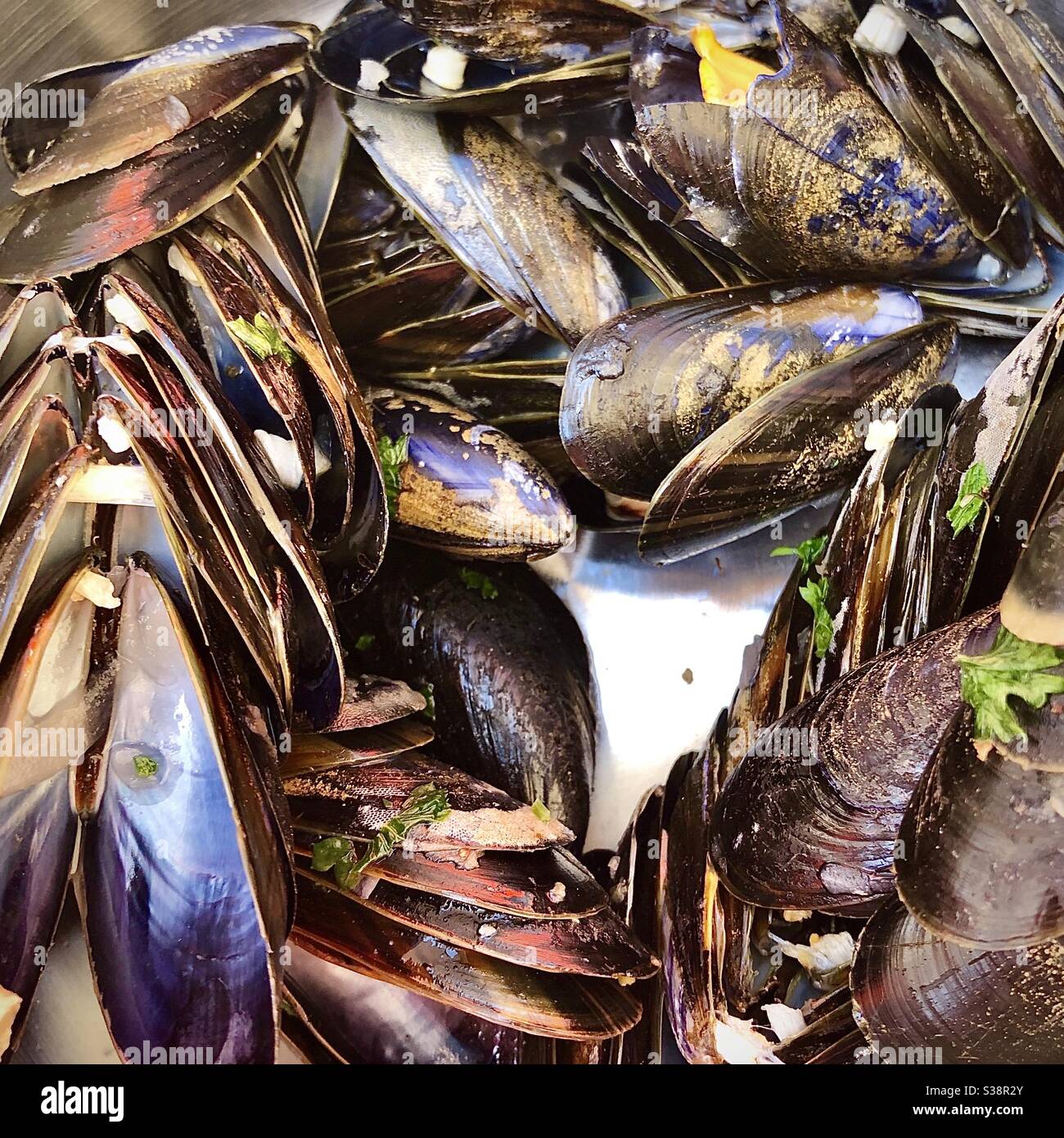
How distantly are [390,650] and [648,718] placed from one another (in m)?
0.32

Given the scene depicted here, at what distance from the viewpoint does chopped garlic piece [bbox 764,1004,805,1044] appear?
0.92 metres

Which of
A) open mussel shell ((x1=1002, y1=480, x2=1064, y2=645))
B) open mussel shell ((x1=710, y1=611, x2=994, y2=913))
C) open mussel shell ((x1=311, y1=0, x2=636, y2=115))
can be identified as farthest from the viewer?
open mussel shell ((x1=311, y1=0, x2=636, y2=115))

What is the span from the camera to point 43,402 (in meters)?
0.78

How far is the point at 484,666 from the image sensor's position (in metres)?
1.00

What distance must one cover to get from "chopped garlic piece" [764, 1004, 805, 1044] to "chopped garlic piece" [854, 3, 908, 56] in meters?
1.01

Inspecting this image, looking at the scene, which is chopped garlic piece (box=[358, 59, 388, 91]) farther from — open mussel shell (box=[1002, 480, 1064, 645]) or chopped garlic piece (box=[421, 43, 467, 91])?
open mussel shell (box=[1002, 480, 1064, 645])

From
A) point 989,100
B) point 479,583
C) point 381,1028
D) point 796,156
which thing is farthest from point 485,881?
point 989,100

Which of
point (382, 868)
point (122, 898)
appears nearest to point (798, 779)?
point (382, 868)

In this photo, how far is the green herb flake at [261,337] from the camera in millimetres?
835

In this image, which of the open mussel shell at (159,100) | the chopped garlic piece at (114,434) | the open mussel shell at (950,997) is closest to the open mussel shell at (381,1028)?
the open mussel shell at (950,997)

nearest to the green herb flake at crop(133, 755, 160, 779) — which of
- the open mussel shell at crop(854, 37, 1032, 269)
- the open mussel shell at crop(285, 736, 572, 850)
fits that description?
the open mussel shell at crop(285, 736, 572, 850)

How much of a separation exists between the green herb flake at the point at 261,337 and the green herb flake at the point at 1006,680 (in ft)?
2.30

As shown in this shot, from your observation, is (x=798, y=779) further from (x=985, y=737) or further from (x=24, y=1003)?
(x=24, y=1003)

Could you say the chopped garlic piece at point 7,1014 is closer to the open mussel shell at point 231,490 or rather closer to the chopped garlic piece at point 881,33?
the open mussel shell at point 231,490
